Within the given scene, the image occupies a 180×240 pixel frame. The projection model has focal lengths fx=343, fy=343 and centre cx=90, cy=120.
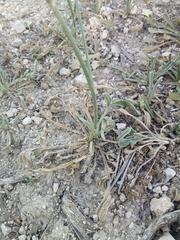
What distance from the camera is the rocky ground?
4.15 feet

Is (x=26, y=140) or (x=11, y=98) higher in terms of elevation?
(x=11, y=98)

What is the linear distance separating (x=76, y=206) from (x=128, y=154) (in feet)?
0.93

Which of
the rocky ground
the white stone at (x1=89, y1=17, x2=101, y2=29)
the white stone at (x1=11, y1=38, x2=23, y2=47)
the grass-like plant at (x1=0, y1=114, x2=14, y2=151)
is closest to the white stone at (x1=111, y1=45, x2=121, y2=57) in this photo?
the rocky ground

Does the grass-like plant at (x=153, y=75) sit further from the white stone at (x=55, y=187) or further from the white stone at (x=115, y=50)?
the white stone at (x=55, y=187)

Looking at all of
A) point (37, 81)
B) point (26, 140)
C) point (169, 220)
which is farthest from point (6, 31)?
point (169, 220)

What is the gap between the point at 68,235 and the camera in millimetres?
1243

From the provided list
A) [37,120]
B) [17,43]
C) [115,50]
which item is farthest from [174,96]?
[17,43]

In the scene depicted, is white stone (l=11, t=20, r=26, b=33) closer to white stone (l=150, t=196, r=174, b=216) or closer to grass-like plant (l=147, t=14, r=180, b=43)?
grass-like plant (l=147, t=14, r=180, b=43)

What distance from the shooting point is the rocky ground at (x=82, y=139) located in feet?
4.15

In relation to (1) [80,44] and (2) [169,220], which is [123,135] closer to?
(2) [169,220]

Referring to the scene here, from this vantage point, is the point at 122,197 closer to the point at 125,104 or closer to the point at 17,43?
the point at 125,104

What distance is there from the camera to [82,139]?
139 centimetres

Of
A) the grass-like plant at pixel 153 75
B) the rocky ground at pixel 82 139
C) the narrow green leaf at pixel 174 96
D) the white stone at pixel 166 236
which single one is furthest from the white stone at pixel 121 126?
the white stone at pixel 166 236

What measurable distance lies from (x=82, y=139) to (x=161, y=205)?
40 cm
